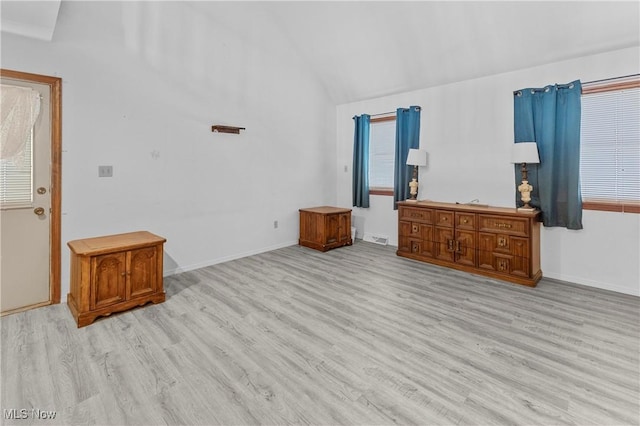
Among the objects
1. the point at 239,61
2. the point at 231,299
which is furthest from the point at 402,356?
the point at 239,61

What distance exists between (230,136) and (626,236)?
185 inches

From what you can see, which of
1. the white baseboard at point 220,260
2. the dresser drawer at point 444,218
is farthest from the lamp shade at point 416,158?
the white baseboard at point 220,260

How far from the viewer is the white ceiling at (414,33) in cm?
309

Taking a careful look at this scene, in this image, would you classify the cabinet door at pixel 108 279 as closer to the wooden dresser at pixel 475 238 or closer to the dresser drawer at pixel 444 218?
the wooden dresser at pixel 475 238

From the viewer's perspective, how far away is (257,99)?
4.69 m

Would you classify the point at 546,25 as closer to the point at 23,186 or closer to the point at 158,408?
the point at 158,408

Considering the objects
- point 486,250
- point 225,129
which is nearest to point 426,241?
point 486,250

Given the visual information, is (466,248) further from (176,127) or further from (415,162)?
(176,127)

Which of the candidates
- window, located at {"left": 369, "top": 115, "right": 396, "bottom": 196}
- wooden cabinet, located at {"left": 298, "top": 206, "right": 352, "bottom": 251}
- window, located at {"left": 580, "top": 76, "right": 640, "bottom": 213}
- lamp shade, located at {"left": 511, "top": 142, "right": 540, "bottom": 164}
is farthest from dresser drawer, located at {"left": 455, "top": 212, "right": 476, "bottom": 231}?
wooden cabinet, located at {"left": 298, "top": 206, "right": 352, "bottom": 251}

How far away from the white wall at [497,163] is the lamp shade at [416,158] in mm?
221

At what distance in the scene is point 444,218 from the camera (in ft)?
13.5

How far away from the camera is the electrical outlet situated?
3.25 m

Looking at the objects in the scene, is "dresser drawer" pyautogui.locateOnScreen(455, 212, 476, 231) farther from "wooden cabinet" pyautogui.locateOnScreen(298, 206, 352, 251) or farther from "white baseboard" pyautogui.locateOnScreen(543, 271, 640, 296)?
"wooden cabinet" pyautogui.locateOnScreen(298, 206, 352, 251)

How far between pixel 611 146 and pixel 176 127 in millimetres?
4825
